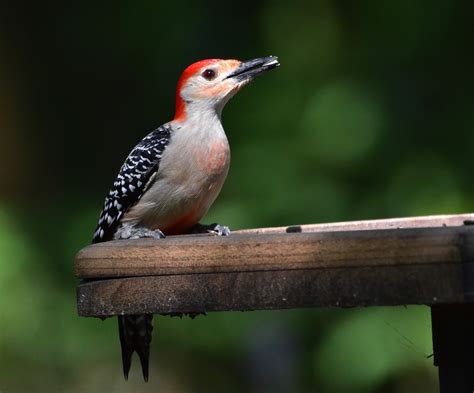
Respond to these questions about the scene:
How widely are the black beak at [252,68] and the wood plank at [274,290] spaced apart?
2126 mm

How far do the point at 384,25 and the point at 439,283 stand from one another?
389 centimetres

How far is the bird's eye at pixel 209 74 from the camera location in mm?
4840

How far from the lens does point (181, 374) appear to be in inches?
272

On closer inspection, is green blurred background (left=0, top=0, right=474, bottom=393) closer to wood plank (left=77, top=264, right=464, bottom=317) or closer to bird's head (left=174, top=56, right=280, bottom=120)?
bird's head (left=174, top=56, right=280, bottom=120)

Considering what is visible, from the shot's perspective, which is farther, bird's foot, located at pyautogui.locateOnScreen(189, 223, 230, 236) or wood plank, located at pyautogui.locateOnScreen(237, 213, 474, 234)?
bird's foot, located at pyautogui.locateOnScreen(189, 223, 230, 236)

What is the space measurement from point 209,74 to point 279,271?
7.91 ft

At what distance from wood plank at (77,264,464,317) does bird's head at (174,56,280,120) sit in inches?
81.3

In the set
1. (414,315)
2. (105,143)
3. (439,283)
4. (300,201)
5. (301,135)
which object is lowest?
(439,283)

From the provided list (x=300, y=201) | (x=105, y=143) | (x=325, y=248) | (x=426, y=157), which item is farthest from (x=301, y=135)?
(x=325, y=248)

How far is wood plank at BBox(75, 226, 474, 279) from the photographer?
2.42 m

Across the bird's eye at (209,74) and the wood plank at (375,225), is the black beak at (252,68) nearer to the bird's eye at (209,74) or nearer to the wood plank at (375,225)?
the bird's eye at (209,74)

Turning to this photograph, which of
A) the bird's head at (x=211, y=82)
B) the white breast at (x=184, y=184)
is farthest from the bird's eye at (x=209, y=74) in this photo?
the white breast at (x=184, y=184)

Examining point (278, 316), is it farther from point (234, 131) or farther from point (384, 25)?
point (384, 25)

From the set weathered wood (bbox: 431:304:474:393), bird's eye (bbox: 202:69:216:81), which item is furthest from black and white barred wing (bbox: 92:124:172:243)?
weathered wood (bbox: 431:304:474:393)
